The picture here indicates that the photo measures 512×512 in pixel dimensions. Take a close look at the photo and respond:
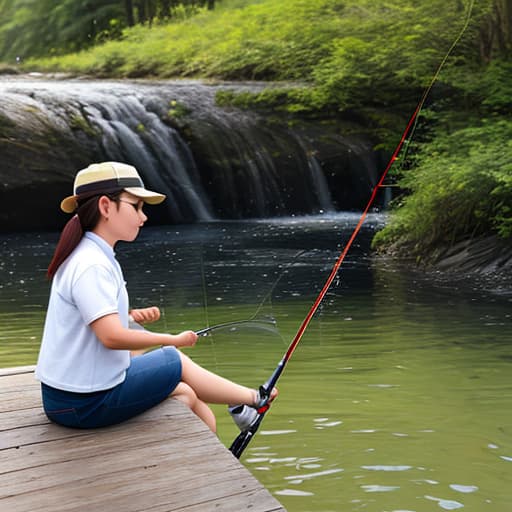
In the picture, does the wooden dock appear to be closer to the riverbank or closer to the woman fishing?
the woman fishing

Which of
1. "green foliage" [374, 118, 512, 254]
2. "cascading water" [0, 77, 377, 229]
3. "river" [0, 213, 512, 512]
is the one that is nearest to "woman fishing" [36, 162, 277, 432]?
"river" [0, 213, 512, 512]

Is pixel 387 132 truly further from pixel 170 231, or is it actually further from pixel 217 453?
pixel 217 453

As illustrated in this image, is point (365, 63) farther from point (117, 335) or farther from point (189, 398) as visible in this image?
point (117, 335)

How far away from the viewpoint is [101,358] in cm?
332

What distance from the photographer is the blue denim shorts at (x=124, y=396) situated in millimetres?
3379

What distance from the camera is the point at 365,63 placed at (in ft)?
71.8

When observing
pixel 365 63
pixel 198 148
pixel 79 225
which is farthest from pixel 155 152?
pixel 79 225

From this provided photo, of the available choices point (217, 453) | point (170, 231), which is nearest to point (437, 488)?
point (217, 453)

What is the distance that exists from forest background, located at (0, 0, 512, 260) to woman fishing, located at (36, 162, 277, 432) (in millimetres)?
4324

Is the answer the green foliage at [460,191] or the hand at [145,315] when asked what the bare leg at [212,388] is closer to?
the hand at [145,315]

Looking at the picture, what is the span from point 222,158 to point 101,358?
1638cm

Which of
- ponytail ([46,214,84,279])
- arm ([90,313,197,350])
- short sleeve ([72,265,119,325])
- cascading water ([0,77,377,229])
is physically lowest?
cascading water ([0,77,377,229])

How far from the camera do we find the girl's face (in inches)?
133

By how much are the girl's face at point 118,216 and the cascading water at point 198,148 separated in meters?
14.5
